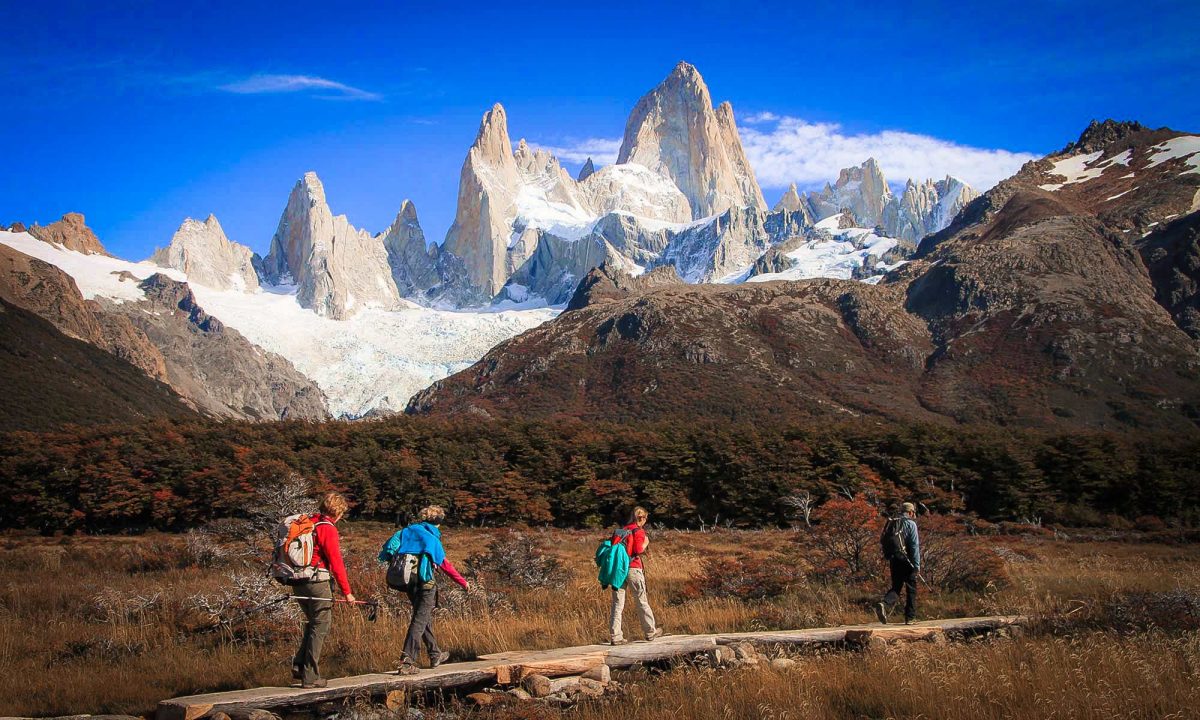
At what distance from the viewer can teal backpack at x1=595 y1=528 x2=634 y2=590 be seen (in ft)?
31.2

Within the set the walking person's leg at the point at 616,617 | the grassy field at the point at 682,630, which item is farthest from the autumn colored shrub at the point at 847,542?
the walking person's leg at the point at 616,617

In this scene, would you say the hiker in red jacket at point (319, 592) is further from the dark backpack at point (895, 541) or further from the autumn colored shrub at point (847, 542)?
the autumn colored shrub at point (847, 542)

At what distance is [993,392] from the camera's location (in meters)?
118

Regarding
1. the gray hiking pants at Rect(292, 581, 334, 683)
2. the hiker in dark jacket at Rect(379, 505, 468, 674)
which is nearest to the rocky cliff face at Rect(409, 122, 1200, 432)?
the hiker in dark jacket at Rect(379, 505, 468, 674)

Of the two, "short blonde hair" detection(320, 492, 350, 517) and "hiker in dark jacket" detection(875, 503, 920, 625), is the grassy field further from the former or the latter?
"short blonde hair" detection(320, 492, 350, 517)

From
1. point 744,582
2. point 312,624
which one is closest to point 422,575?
point 312,624

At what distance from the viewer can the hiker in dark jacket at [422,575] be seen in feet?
27.0

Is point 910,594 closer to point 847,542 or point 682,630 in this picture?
point 682,630

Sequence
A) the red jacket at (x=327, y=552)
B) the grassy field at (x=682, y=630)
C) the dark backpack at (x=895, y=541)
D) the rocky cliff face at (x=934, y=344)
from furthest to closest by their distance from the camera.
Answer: the rocky cliff face at (x=934, y=344) → the dark backpack at (x=895, y=541) → the red jacket at (x=327, y=552) → the grassy field at (x=682, y=630)

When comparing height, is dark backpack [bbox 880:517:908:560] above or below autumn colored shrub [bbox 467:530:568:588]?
above

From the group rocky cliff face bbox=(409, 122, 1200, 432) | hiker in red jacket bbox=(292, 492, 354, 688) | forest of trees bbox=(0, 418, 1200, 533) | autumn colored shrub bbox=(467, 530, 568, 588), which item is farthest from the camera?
rocky cliff face bbox=(409, 122, 1200, 432)

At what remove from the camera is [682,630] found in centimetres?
1059

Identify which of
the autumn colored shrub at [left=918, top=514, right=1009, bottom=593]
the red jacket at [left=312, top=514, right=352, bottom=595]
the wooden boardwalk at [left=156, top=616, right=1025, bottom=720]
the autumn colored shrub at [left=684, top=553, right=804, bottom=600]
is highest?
the red jacket at [left=312, top=514, right=352, bottom=595]

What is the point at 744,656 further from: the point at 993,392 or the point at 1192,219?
the point at 1192,219
